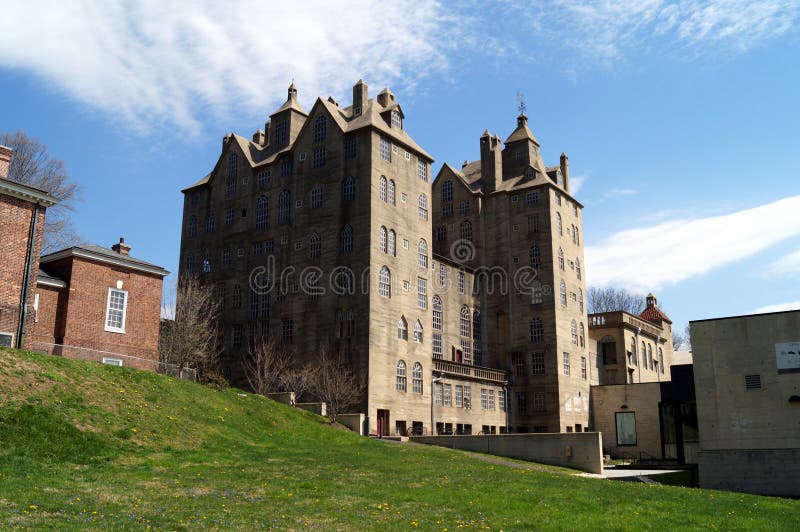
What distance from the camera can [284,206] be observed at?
2306 inches

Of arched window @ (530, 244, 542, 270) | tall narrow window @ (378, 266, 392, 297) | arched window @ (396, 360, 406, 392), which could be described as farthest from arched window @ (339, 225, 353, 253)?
arched window @ (530, 244, 542, 270)

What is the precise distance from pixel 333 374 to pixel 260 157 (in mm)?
23205

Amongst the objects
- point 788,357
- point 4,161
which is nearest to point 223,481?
point 4,161

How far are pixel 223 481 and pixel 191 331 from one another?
107 ft

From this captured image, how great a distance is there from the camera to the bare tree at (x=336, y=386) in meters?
47.4

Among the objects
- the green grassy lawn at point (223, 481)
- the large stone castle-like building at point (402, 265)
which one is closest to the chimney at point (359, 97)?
the large stone castle-like building at point (402, 265)

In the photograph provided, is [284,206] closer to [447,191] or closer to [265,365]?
[265,365]

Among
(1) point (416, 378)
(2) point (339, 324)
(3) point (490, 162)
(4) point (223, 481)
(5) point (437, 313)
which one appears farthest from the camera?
(3) point (490, 162)

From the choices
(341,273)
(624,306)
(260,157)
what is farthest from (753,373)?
(624,306)

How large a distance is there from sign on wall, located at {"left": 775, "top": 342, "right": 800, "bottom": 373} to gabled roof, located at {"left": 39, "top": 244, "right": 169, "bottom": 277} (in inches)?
1290

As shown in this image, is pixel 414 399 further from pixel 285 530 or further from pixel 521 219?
pixel 285 530

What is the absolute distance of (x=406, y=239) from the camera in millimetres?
56062

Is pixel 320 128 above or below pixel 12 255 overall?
above

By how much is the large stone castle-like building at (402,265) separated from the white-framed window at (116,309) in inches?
634
